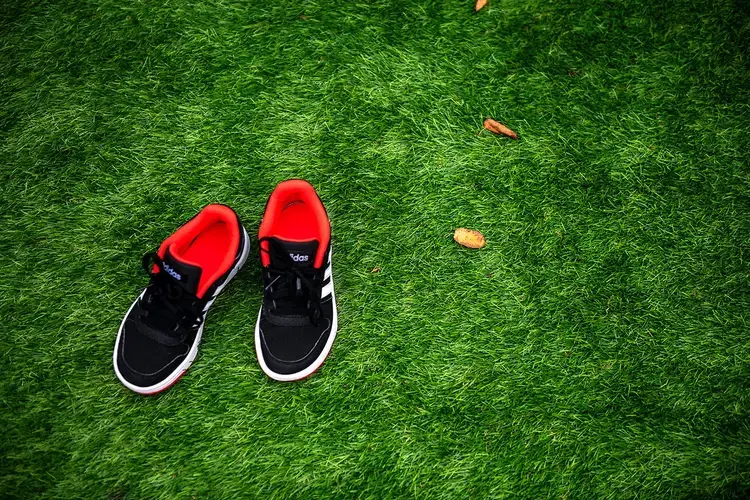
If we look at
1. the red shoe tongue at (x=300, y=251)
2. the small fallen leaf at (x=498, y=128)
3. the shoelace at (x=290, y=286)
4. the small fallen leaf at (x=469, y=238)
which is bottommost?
the shoelace at (x=290, y=286)

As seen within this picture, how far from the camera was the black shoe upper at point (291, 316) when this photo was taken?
2.24 metres

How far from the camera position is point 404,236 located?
2.57 m

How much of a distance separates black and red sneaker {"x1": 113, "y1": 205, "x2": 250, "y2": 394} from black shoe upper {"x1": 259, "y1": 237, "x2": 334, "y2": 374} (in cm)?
22

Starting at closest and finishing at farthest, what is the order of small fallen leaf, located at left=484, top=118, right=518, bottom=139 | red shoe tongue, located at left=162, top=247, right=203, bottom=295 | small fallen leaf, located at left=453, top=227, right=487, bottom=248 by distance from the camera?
red shoe tongue, located at left=162, top=247, right=203, bottom=295
small fallen leaf, located at left=453, top=227, right=487, bottom=248
small fallen leaf, located at left=484, top=118, right=518, bottom=139

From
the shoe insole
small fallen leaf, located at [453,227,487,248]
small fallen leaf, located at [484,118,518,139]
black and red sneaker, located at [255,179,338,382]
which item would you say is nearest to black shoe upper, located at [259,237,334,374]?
black and red sneaker, located at [255,179,338,382]

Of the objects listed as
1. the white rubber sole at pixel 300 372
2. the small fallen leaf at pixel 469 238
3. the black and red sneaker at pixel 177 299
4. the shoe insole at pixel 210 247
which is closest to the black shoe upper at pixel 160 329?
the black and red sneaker at pixel 177 299

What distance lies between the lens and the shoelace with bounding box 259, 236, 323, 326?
221cm

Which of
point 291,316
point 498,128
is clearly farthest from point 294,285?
point 498,128

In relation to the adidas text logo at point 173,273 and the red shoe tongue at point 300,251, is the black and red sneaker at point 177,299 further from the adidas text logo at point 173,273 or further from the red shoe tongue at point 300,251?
the red shoe tongue at point 300,251

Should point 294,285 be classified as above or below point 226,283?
above

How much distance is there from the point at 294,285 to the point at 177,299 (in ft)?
1.74

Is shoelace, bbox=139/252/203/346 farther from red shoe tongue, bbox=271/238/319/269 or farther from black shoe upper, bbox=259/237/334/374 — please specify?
red shoe tongue, bbox=271/238/319/269

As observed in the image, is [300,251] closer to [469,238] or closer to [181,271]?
[181,271]

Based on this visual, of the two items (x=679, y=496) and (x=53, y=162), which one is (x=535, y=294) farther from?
(x=53, y=162)
